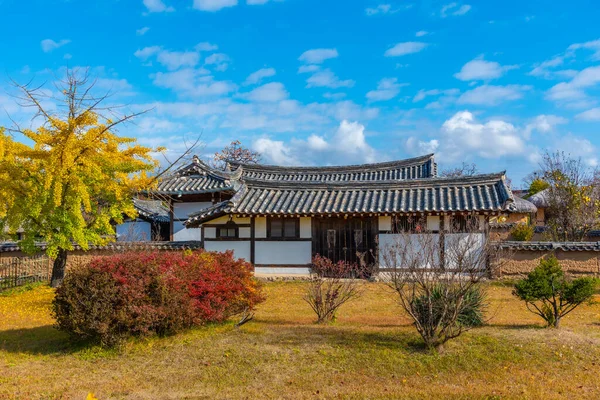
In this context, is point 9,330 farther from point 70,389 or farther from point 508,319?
point 508,319

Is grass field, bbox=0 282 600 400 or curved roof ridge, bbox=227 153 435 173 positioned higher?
curved roof ridge, bbox=227 153 435 173

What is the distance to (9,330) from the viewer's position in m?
9.89

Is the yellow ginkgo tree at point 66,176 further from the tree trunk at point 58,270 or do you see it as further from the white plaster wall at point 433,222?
the white plaster wall at point 433,222

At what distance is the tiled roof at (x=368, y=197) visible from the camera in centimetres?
1616

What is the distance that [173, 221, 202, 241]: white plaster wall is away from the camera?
23.5 meters

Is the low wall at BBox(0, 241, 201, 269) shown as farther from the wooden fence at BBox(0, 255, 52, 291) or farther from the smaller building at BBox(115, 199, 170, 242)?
the smaller building at BBox(115, 199, 170, 242)

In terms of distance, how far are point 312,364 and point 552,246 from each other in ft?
39.2

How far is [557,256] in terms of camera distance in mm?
15773

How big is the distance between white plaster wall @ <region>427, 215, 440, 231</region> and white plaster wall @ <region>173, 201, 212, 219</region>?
36.9 feet

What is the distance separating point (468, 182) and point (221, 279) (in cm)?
1156

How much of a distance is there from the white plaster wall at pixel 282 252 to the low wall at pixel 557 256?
21.5 ft

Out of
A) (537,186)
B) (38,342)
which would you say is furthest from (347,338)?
(537,186)

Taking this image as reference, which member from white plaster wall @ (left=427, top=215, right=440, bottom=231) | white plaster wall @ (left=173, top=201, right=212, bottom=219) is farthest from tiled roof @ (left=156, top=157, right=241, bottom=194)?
white plaster wall @ (left=427, top=215, right=440, bottom=231)

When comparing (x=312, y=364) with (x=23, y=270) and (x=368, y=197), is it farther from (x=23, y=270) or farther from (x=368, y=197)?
(x=23, y=270)
